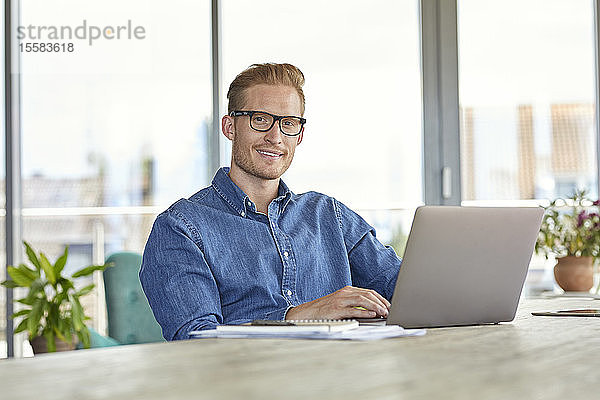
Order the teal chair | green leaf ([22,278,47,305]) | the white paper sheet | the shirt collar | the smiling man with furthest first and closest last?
green leaf ([22,278,47,305]) < the teal chair < the shirt collar < the smiling man < the white paper sheet

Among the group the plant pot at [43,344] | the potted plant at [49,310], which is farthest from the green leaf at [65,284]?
the plant pot at [43,344]

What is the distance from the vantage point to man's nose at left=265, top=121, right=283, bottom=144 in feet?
7.16

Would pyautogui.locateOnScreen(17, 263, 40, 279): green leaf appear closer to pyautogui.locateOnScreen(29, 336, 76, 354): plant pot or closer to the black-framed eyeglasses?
pyautogui.locateOnScreen(29, 336, 76, 354): plant pot

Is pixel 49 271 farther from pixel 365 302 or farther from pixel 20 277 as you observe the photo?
pixel 365 302

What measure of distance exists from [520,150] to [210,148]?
1.66 m

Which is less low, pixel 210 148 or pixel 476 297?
pixel 210 148

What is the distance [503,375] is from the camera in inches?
36.4

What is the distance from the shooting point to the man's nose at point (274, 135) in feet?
7.16

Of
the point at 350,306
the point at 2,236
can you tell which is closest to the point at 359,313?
the point at 350,306

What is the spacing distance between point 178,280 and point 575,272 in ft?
6.53

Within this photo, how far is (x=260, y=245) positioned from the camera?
2062 millimetres

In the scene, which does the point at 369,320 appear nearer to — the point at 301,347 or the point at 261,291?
→ the point at 261,291

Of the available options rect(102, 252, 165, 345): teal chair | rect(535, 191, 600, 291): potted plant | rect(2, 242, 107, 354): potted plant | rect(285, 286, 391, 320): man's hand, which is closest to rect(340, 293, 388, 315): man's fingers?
rect(285, 286, 391, 320): man's hand

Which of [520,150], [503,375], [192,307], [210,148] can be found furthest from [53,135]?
[503,375]
